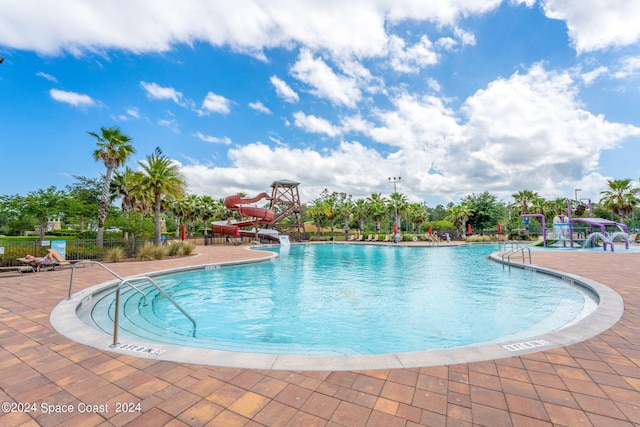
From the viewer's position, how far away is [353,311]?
22.4 feet

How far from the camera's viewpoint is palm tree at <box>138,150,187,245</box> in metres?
18.4

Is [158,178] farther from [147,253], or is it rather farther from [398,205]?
[398,205]

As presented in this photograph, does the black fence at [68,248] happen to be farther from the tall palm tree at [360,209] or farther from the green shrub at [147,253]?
the tall palm tree at [360,209]

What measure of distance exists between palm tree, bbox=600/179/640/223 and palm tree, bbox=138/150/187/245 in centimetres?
4470

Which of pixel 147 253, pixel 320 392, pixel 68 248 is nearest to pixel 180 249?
pixel 147 253

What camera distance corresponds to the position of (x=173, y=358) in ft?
10.9

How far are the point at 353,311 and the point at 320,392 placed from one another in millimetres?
4368

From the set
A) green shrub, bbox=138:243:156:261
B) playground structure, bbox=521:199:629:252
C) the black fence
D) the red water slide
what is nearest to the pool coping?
the black fence

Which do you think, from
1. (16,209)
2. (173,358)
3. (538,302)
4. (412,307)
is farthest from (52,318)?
(16,209)

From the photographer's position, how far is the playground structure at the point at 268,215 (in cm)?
3462

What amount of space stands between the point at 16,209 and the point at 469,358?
3070cm

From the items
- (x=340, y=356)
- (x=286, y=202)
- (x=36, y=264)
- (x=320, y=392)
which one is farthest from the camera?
(x=286, y=202)

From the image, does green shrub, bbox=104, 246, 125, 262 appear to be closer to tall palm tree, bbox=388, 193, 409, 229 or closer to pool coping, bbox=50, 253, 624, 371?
pool coping, bbox=50, 253, 624, 371

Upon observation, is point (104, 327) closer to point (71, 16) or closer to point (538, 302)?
point (71, 16)
